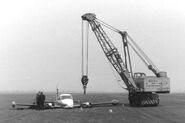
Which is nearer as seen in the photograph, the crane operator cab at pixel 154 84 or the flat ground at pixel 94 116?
the flat ground at pixel 94 116

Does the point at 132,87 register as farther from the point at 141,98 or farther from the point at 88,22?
the point at 88,22

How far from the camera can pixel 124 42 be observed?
70.1 m

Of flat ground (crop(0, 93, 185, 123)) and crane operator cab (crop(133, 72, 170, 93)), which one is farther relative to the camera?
→ crane operator cab (crop(133, 72, 170, 93))

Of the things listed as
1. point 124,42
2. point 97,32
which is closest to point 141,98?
point 124,42

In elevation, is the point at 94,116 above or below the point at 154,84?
below

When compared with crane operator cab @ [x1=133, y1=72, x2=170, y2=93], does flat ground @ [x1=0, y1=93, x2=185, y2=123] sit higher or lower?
lower

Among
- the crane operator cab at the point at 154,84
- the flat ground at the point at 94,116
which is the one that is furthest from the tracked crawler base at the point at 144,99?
the flat ground at the point at 94,116

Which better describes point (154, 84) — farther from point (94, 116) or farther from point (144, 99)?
point (94, 116)

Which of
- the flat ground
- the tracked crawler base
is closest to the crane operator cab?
the tracked crawler base

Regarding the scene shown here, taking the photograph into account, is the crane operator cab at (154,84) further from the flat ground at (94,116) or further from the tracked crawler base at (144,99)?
the flat ground at (94,116)

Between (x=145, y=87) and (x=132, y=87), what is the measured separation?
4.01m

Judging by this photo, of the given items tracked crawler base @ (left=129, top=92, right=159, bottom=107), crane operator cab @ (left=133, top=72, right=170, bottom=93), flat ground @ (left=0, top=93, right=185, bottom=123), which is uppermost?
crane operator cab @ (left=133, top=72, right=170, bottom=93)

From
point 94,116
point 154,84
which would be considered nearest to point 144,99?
point 154,84

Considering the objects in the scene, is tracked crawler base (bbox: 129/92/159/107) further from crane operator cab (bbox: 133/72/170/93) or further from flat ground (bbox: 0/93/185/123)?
flat ground (bbox: 0/93/185/123)
